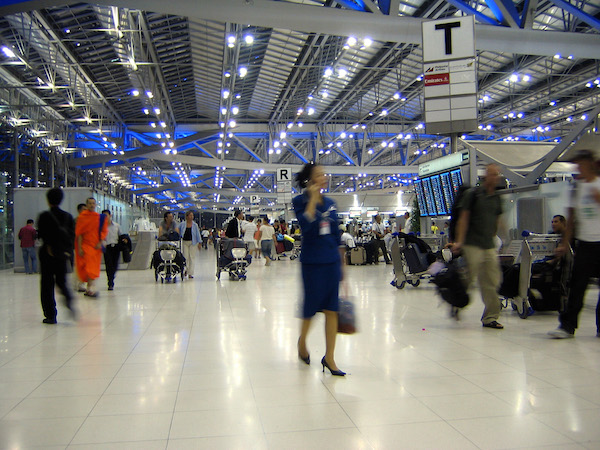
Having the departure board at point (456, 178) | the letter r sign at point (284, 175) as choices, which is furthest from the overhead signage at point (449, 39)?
the letter r sign at point (284, 175)

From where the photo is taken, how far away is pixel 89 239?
855cm

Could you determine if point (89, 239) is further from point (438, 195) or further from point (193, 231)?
point (438, 195)

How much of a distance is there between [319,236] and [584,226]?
2620 millimetres

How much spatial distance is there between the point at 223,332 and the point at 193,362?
A: 1.47 m

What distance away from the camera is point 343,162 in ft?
137

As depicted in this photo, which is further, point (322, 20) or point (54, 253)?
point (322, 20)

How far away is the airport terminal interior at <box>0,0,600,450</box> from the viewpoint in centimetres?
316

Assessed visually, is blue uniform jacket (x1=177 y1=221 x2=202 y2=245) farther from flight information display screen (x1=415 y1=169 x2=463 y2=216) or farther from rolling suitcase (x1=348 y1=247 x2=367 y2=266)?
rolling suitcase (x1=348 y1=247 x2=367 y2=266)

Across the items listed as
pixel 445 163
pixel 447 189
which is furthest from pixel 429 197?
pixel 445 163

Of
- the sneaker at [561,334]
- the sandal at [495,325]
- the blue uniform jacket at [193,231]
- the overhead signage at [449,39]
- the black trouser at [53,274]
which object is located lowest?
the sandal at [495,325]

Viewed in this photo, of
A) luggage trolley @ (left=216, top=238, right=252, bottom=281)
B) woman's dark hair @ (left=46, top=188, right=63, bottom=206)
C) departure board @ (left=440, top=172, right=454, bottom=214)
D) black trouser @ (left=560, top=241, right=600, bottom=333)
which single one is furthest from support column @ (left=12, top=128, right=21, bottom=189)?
black trouser @ (left=560, top=241, right=600, bottom=333)

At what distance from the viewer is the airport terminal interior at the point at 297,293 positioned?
3.16 m

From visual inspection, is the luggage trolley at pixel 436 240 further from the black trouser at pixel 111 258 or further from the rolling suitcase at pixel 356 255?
the rolling suitcase at pixel 356 255

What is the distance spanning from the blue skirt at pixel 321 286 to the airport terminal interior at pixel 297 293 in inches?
11.7
